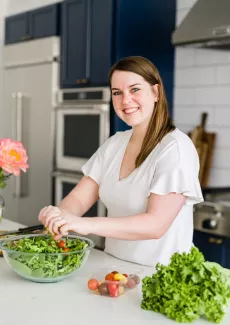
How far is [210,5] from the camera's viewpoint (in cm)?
333

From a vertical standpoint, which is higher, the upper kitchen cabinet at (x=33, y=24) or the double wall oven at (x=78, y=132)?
the upper kitchen cabinet at (x=33, y=24)

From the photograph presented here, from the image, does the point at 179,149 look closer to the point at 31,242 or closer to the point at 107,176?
the point at 107,176

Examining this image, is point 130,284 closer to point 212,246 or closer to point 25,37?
point 212,246

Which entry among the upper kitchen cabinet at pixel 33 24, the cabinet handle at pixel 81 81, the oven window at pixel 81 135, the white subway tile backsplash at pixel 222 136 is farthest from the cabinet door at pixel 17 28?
the white subway tile backsplash at pixel 222 136

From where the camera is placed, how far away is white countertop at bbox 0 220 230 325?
1462 millimetres

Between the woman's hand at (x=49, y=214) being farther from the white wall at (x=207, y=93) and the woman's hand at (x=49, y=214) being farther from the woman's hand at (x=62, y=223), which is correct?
the white wall at (x=207, y=93)

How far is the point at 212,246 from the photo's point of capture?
10.3ft

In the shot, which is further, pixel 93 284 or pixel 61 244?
pixel 61 244

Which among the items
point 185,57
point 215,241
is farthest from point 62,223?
point 185,57

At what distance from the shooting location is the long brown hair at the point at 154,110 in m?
2.10

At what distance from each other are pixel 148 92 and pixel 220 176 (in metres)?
1.78

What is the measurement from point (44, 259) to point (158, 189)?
1.60ft

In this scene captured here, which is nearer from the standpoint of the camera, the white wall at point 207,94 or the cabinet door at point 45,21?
the white wall at point 207,94

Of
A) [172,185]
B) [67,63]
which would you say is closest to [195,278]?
[172,185]
